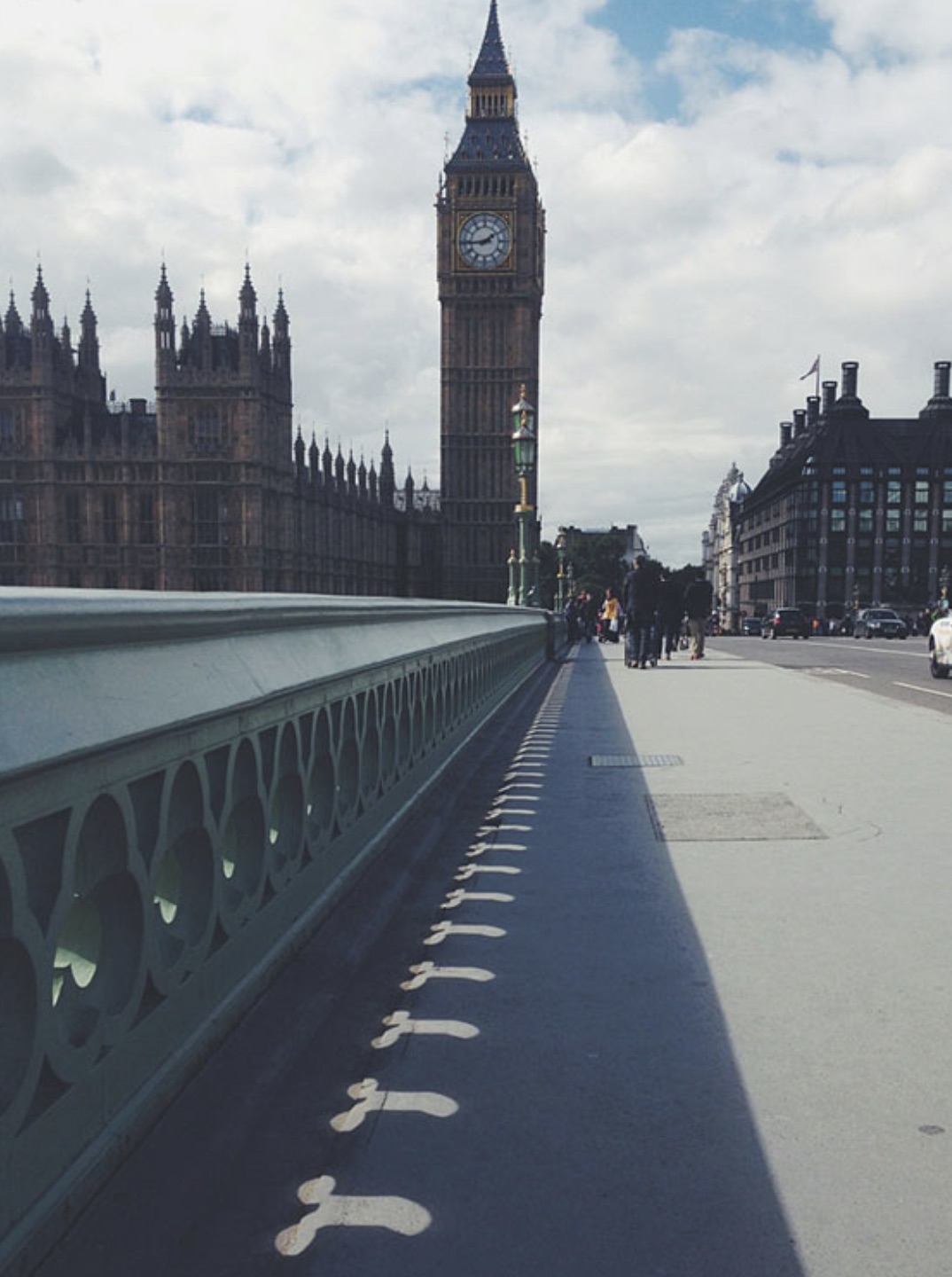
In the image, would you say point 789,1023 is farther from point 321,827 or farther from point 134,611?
point 134,611

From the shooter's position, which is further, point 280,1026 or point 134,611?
point 280,1026

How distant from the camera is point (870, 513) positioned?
110 meters

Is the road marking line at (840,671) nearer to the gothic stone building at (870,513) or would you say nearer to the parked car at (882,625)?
the parked car at (882,625)

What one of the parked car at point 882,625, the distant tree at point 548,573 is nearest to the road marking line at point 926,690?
the parked car at point 882,625

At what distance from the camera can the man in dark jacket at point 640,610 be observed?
21.1m

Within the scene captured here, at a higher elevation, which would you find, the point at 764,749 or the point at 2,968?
the point at 2,968

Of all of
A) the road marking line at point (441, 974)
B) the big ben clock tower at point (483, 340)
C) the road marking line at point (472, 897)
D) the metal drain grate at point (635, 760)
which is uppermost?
the big ben clock tower at point (483, 340)

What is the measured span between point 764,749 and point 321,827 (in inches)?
239

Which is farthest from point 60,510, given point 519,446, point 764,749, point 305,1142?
point 305,1142

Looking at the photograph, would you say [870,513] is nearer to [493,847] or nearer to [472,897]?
[493,847]

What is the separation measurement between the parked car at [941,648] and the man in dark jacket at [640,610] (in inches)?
194

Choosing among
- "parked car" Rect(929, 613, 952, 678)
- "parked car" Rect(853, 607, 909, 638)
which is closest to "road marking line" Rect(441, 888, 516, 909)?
"parked car" Rect(929, 613, 952, 678)

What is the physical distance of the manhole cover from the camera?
6211 millimetres

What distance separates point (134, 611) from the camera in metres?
2.62
